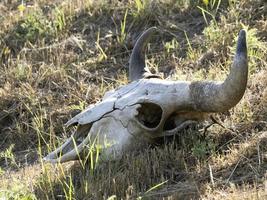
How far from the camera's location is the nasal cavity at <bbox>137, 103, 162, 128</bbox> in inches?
222

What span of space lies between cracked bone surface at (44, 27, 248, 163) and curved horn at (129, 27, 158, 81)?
25cm

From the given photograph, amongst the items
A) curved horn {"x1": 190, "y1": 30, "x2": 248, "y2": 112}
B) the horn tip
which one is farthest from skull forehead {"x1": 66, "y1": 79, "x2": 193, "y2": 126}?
the horn tip

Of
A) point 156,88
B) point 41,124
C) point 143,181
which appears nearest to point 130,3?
point 41,124

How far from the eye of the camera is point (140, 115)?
5648 millimetres

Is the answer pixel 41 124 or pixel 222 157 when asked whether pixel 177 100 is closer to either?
pixel 222 157

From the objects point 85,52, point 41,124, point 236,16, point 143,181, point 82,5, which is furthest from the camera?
point 82,5

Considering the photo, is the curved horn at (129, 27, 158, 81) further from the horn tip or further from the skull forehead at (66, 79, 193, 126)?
the horn tip

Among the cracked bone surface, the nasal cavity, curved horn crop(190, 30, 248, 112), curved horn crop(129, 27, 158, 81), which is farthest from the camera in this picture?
curved horn crop(129, 27, 158, 81)

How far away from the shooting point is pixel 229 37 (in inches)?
309

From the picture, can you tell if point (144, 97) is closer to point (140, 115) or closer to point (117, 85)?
point (140, 115)

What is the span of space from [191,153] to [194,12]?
3806 millimetres

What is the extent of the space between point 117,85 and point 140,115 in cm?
226

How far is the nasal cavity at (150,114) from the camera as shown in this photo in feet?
18.5

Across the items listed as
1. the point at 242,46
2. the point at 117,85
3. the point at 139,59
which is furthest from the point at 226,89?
the point at 117,85
